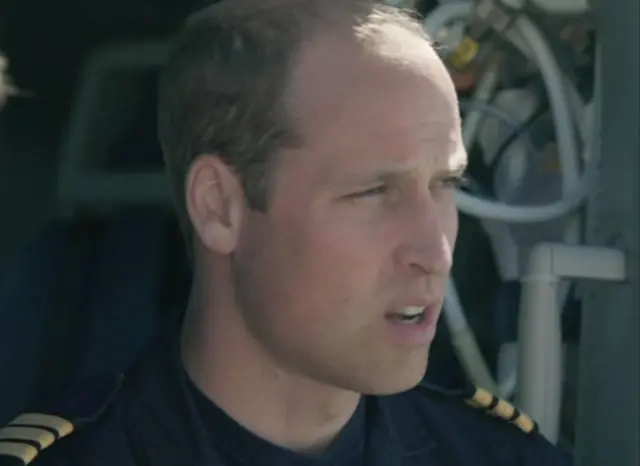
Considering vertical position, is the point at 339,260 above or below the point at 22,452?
above

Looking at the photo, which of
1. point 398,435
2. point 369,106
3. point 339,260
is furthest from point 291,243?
point 398,435

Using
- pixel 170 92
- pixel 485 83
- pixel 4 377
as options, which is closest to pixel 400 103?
pixel 170 92

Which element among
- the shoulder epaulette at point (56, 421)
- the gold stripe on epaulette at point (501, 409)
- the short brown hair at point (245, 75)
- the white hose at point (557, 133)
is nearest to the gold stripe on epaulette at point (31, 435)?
the shoulder epaulette at point (56, 421)

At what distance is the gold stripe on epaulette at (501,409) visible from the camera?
4.61 ft

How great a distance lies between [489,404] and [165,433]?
0.42 m

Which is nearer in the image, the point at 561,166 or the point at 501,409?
the point at 501,409

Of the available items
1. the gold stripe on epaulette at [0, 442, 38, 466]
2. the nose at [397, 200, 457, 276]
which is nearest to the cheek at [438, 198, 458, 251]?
the nose at [397, 200, 457, 276]

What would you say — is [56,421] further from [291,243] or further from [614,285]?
[614,285]

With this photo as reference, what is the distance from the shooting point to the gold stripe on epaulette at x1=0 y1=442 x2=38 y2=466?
3.83 ft

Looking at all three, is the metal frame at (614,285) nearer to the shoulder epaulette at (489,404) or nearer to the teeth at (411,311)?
the shoulder epaulette at (489,404)

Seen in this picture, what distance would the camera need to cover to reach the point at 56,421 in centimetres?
121

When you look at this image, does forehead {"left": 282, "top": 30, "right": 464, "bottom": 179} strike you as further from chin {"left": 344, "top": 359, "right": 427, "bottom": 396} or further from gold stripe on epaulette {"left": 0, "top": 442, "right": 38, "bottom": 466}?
gold stripe on epaulette {"left": 0, "top": 442, "right": 38, "bottom": 466}

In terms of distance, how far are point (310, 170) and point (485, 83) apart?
20.7 inches

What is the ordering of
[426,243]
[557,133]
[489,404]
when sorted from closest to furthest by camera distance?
[426,243] < [489,404] < [557,133]
